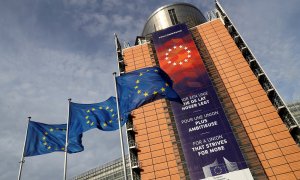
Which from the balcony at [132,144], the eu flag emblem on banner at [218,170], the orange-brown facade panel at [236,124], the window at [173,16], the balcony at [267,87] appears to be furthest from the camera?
the window at [173,16]

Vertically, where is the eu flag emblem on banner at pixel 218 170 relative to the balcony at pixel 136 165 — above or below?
below

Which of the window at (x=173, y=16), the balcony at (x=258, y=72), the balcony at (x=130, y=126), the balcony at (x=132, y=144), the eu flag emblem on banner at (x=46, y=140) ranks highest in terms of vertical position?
the window at (x=173, y=16)

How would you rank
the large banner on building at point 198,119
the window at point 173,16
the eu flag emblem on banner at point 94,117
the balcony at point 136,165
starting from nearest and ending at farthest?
the eu flag emblem on banner at point 94,117 < the large banner on building at point 198,119 < the balcony at point 136,165 < the window at point 173,16

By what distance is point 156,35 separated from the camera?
174 ft

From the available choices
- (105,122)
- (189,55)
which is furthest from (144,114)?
(105,122)

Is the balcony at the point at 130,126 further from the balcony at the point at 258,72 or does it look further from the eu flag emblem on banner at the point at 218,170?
the balcony at the point at 258,72

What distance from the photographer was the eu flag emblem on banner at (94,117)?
22250mm

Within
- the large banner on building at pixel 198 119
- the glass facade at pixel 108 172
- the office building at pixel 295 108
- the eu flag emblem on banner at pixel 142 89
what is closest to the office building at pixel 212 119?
the large banner on building at pixel 198 119

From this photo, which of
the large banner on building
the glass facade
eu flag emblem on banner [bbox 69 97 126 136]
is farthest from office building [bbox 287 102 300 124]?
eu flag emblem on banner [bbox 69 97 126 136]

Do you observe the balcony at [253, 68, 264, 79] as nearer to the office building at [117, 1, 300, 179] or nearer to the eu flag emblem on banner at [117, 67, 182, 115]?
the office building at [117, 1, 300, 179]

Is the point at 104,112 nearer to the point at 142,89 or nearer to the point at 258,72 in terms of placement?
the point at 142,89

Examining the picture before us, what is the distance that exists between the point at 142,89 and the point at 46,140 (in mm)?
9445

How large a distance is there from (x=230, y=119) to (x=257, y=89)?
22.1ft

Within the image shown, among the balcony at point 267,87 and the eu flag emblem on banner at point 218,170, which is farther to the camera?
the balcony at point 267,87
